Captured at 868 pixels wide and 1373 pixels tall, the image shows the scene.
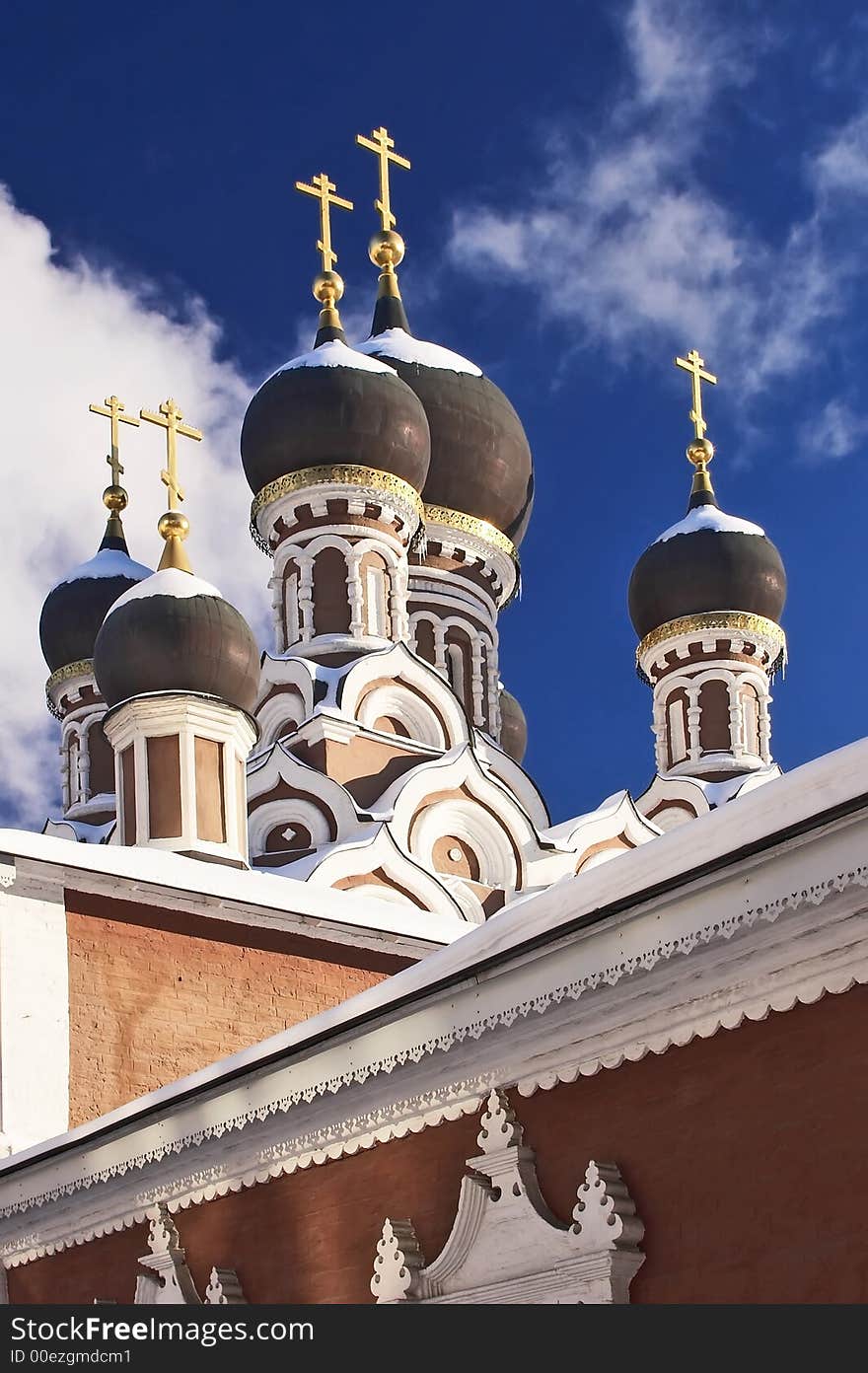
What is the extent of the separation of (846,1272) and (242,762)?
862 centimetres

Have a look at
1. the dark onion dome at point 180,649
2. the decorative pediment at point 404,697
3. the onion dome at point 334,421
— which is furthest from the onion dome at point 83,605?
the dark onion dome at point 180,649

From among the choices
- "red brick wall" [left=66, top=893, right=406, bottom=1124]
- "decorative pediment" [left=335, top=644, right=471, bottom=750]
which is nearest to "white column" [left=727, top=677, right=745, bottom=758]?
"decorative pediment" [left=335, top=644, right=471, bottom=750]

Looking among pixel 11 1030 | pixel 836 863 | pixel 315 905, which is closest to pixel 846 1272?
pixel 836 863

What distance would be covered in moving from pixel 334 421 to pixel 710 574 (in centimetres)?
383

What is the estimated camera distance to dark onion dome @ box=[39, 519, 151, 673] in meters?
18.9

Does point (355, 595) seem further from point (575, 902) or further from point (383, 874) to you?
point (575, 902)

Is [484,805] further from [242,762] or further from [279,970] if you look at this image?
[279,970]

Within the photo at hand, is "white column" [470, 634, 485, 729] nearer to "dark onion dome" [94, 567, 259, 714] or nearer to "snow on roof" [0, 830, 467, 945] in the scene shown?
"dark onion dome" [94, 567, 259, 714]

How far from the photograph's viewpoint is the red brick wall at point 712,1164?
13.8 feet

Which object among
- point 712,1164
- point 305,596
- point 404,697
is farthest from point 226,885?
point 305,596

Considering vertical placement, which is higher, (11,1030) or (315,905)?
(315,905)

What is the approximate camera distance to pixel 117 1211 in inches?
253

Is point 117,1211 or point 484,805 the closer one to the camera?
point 117,1211

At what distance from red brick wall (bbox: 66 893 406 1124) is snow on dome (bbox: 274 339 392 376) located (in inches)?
329
